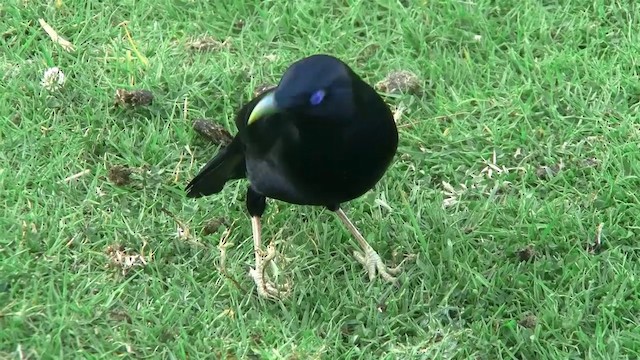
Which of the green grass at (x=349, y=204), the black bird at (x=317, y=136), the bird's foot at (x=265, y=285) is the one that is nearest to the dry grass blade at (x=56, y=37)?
the green grass at (x=349, y=204)

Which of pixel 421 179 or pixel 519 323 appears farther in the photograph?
pixel 421 179

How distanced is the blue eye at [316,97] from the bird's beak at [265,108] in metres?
0.14

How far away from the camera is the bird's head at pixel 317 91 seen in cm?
271

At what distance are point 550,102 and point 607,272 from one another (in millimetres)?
1015

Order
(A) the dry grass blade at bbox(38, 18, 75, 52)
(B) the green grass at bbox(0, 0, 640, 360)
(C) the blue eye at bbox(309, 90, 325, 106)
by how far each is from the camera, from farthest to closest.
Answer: (A) the dry grass blade at bbox(38, 18, 75, 52)
(B) the green grass at bbox(0, 0, 640, 360)
(C) the blue eye at bbox(309, 90, 325, 106)

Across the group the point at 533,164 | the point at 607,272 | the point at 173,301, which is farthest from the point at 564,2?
the point at 173,301

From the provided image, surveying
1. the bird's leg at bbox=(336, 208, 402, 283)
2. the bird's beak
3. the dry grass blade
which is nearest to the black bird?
the bird's beak

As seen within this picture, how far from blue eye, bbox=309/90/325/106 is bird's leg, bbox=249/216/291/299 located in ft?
2.41

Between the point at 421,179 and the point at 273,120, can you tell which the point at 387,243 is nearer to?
the point at 421,179

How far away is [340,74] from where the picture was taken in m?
2.76

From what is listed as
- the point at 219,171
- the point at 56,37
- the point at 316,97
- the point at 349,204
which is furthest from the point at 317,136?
the point at 56,37

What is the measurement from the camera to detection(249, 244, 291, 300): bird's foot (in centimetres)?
332

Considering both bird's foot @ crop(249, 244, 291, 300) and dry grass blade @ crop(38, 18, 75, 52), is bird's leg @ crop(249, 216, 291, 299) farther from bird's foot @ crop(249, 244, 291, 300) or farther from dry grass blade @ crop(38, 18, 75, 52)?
dry grass blade @ crop(38, 18, 75, 52)

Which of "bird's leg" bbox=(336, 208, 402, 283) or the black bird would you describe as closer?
the black bird
